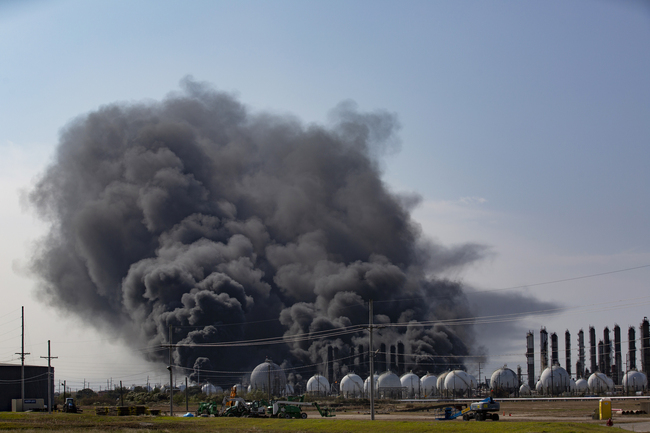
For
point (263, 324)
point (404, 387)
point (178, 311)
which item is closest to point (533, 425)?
point (404, 387)

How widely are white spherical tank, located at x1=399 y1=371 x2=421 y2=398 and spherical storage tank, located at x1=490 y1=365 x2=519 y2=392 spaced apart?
45.4 ft

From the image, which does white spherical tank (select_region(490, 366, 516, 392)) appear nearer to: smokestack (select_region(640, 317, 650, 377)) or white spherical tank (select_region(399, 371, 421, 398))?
white spherical tank (select_region(399, 371, 421, 398))

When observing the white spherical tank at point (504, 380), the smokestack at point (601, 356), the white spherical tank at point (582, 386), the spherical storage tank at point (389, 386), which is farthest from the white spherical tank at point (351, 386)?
the smokestack at point (601, 356)

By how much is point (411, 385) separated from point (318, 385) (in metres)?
17.2

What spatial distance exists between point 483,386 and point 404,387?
49.2 ft

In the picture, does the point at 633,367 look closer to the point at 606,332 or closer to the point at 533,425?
the point at 606,332

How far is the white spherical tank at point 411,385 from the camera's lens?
12143 centimetres

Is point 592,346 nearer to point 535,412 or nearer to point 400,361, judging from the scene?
point 400,361

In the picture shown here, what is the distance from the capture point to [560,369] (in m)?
123

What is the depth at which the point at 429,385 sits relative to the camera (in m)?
123

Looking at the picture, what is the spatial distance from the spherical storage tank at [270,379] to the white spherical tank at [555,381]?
47929 millimetres

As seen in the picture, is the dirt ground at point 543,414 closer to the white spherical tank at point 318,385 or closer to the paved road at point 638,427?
the paved road at point 638,427

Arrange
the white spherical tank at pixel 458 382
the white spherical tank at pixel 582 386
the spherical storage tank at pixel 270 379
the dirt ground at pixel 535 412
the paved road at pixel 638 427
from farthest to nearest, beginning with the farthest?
the spherical storage tank at pixel 270 379, the white spherical tank at pixel 582 386, the white spherical tank at pixel 458 382, the dirt ground at pixel 535 412, the paved road at pixel 638 427

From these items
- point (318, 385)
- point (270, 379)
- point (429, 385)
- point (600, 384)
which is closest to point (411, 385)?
point (429, 385)
